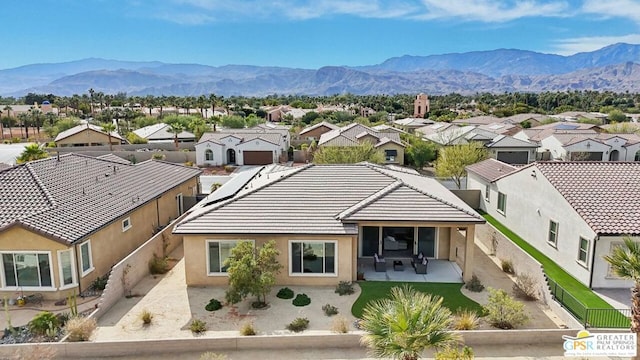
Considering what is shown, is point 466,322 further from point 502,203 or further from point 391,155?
point 391,155

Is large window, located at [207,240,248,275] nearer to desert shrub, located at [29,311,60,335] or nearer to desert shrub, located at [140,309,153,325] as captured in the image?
desert shrub, located at [140,309,153,325]

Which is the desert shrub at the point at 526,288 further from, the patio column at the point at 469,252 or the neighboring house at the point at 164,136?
the neighboring house at the point at 164,136

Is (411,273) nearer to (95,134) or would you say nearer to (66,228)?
(66,228)

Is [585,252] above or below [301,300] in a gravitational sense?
above

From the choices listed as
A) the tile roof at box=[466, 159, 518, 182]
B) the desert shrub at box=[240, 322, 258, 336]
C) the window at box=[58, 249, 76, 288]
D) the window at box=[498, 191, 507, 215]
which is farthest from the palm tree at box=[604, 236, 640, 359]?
the window at box=[58, 249, 76, 288]

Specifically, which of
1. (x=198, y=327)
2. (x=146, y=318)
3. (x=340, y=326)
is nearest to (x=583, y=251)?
(x=340, y=326)

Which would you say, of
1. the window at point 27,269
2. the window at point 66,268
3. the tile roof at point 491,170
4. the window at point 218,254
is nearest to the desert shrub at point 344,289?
the window at point 218,254
